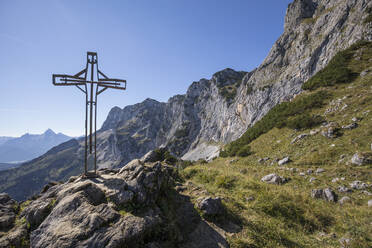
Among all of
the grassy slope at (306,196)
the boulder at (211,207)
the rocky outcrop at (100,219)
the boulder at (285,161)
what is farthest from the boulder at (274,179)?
the rocky outcrop at (100,219)

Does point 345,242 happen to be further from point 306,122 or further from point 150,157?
point 306,122

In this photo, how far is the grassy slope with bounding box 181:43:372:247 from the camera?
6.85m

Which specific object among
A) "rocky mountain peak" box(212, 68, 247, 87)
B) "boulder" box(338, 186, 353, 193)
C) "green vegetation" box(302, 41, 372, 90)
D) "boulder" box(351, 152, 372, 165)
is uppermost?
"rocky mountain peak" box(212, 68, 247, 87)

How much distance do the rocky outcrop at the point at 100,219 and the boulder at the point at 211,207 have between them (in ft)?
1.47

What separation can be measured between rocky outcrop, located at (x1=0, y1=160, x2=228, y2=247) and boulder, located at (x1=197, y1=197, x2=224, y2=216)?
17.6 inches

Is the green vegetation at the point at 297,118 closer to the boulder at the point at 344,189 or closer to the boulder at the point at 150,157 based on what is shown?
the boulder at the point at 344,189

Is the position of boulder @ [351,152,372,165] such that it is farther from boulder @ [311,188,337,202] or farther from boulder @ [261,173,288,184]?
boulder @ [261,173,288,184]

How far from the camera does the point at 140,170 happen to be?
8.23 metres

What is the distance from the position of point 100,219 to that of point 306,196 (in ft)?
37.7

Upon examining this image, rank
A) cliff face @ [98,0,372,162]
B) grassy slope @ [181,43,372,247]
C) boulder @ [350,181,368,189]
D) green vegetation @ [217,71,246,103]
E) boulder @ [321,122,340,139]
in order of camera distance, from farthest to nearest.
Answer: green vegetation @ [217,71,246,103] < cliff face @ [98,0,372,162] < boulder @ [321,122,340,139] < boulder @ [350,181,368,189] < grassy slope @ [181,43,372,247]

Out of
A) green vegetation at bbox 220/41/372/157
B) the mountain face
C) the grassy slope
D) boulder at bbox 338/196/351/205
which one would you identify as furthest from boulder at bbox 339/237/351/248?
the mountain face

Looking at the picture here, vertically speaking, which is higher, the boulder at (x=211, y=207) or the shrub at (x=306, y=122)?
the shrub at (x=306, y=122)

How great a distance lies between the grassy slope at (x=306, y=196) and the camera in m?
6.85

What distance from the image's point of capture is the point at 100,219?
5.30 meters
